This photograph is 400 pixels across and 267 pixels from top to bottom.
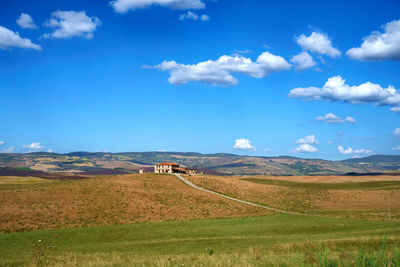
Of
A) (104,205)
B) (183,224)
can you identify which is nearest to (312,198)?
(183,224)

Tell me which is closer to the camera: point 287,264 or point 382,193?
point 287,264

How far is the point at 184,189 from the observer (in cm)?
8900

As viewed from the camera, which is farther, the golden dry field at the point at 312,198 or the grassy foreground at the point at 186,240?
the golden dry field at the point at 312,198

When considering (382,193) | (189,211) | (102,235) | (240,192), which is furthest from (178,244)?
(382,193)

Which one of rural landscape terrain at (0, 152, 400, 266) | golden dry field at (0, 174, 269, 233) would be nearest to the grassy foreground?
rural landscape terrain at (0, 152, 400, 266)

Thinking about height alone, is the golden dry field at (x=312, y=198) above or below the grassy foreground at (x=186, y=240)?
below

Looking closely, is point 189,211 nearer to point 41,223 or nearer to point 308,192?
point 41,223

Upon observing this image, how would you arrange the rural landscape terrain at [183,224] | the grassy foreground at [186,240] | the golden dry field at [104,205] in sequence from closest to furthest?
1. the rural landscape terrain at [183,224]
2. the grassy foreground at [186,240]
3. the golden dry field at [104,205]

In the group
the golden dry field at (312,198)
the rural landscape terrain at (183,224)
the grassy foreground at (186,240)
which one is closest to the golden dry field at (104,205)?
the rural landscape terrain at (183,224)

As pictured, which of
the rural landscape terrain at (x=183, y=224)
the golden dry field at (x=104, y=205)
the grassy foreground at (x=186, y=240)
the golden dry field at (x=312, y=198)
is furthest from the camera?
the golden dry field at (x=312, y=198)

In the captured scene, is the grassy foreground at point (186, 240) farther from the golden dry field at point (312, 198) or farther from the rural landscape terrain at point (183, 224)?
the golden dry field at point (312, 198)

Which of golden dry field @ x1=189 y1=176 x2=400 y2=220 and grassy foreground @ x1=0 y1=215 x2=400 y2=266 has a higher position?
grassy foreground @ x1=0 y1=215 x2=400 y2=266

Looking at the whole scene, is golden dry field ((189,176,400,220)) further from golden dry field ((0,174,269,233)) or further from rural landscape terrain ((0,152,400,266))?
golden dry field ((0,174,269,233))

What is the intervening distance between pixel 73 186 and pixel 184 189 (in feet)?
99.8
